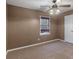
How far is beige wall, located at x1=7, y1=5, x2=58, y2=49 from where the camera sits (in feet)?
11.1

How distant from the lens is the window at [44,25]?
495 cm

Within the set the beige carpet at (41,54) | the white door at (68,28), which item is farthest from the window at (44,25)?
the beige carpet at (41,54)

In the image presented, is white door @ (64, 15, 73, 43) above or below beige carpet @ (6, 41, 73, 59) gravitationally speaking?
above

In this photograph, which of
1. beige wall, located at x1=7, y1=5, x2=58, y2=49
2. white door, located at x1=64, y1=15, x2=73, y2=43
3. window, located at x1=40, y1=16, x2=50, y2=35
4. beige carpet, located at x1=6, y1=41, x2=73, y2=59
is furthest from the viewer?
window, located at x1=40, y1=16, x2=50, y2=35

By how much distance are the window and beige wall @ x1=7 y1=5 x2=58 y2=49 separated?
35cm

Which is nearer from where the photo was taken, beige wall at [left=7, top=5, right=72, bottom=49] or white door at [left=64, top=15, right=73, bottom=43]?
beige wall at [left=7, top=5, right=72, bottom=49]

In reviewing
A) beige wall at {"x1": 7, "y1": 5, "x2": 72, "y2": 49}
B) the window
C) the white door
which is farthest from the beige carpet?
the window

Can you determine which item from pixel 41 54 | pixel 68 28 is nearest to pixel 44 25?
pixel 68 28

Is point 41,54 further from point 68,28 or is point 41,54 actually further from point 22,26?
point 68,28

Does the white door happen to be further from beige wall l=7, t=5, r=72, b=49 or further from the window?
the window
